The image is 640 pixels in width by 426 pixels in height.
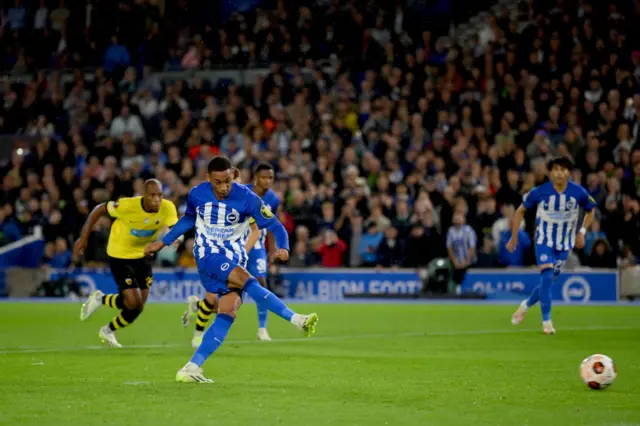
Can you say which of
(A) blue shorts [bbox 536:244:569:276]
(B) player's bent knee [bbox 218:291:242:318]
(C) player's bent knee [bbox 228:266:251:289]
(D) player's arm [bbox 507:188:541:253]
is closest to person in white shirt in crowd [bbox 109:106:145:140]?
(D) player's arm [bbox 507:188:541:253]

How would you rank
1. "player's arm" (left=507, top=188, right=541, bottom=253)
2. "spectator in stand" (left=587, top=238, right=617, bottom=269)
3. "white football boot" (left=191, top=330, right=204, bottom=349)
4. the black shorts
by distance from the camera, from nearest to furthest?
"white football boot" (left=191, top=330, right=204, bottom=349), the black shorts, "player's arm" (left=507, top=188, right=541, bottom=253), "spectator in stand" (left=587, top=238, right=617, bottom=269)

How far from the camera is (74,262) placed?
27.8m

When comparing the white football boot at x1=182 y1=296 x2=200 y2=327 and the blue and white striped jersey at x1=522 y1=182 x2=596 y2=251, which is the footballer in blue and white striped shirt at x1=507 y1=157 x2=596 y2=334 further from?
the white football boot at x1=182 y1=296 x2=200 y2=327

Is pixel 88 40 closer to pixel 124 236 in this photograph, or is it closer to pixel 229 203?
pixel 124 236

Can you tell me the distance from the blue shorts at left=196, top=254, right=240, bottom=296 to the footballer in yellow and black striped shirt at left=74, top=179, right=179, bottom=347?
453cm

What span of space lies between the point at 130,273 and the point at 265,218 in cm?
487

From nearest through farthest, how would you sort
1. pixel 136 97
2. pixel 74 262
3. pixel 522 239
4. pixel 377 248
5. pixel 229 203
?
pixel 229 203, pixel 522 239, pixel 377 248, pixel 74 262, pixel 136 97

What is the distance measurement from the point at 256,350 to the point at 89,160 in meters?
16.9

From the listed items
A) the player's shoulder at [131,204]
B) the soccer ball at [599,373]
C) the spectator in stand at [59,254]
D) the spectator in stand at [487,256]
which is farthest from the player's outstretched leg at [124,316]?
the spectator in stand at [59,254]

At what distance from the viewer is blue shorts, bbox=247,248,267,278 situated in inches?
623

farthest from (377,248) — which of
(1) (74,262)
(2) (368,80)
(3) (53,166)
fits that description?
(3) (53,166)

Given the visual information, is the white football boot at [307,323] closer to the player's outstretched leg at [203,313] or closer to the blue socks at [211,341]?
the blue socks at [211,341]

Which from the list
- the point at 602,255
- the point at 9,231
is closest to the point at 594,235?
the point at 602,255

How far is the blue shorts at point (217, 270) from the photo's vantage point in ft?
34.5
